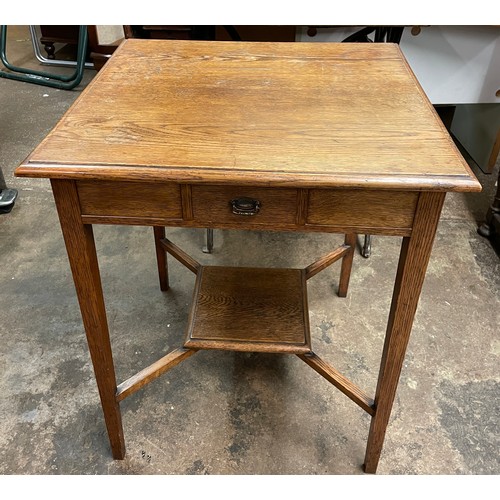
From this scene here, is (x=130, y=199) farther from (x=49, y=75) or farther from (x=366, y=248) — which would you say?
(x=49, y=75)

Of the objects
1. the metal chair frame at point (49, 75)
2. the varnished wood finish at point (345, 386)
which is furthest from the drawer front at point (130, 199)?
the metal chair frame at point (49, 75)

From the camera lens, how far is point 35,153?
0.88 metres

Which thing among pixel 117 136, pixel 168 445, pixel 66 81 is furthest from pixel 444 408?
pixel 66 81

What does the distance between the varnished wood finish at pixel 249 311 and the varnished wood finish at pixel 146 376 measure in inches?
1.3

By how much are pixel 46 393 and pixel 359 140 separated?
1.14 m

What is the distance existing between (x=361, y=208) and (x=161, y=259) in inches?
39.3

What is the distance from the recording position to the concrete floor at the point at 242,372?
1.29 metres

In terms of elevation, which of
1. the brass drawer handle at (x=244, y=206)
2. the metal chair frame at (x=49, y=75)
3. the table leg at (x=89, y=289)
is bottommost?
the metal chair frame at (x=49, y=75)

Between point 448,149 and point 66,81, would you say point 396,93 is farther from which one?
point 66,81

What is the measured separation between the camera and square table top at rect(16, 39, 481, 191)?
0.83 metres

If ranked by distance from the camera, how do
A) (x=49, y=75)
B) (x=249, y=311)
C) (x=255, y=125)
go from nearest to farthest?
(x=255, y=125), (x=249, y=311), (x=49, y=75)

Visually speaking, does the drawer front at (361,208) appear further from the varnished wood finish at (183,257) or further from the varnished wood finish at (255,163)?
the varnished wood finish at (183,257)

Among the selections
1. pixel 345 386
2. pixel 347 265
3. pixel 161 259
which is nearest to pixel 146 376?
pixel 345 386

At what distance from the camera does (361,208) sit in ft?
2.86
